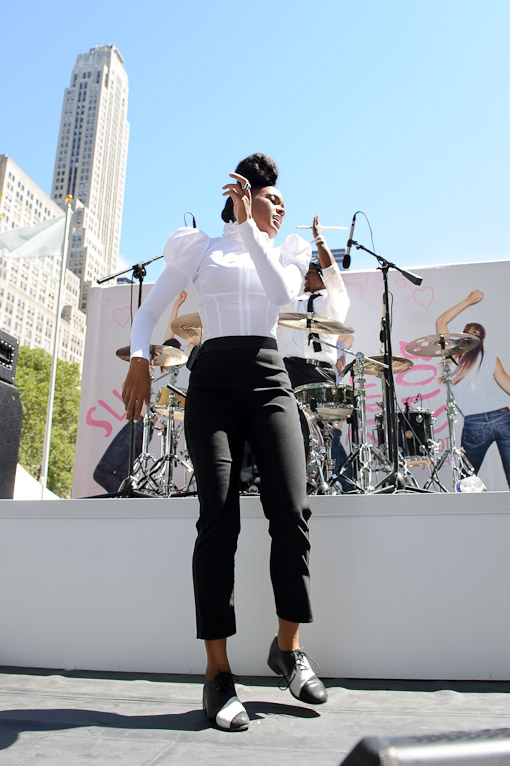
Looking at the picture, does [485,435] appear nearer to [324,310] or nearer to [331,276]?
[324,310]

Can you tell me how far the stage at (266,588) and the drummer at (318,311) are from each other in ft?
7.27

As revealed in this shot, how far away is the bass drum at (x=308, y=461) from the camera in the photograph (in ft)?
10.3

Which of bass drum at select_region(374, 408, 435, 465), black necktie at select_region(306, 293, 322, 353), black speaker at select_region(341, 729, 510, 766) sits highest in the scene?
black necktie at select_region(306, 293, 322, 353)

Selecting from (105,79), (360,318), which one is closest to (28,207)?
(105,79)

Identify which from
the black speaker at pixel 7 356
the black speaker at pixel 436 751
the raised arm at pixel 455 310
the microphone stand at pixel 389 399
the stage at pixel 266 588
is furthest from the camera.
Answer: the raised arm at pixel 455 310

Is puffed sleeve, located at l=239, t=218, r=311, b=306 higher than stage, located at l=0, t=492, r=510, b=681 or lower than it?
higher

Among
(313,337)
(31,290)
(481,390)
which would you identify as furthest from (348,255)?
(31,290)

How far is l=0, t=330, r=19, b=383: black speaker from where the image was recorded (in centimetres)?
284

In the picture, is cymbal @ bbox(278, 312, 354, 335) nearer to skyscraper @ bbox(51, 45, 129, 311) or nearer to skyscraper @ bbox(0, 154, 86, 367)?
skyscraper @ bbox(0, 154, 86, 367)

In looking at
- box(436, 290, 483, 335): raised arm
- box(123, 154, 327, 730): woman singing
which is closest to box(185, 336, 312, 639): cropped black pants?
box(123, 154, 327, 730): woman singing

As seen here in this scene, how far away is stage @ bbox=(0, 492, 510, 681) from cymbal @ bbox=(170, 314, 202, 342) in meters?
2.54

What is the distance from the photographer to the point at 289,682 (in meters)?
1.58

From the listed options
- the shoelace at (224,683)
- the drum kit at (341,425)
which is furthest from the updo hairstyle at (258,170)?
the drum kit at (341,425)

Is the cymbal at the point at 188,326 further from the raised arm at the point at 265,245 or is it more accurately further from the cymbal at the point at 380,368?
the raised arm at the point at 265,245
